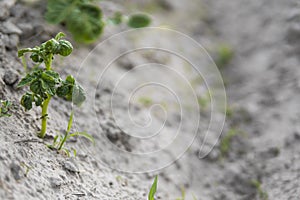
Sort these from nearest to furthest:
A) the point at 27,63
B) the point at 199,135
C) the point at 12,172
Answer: the point at 12,172 < the point at 27,63 < the point at 199,135

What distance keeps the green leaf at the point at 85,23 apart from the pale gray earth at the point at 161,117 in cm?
13

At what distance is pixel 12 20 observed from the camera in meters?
2.94

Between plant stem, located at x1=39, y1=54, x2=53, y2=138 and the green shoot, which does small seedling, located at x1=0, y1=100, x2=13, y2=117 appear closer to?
plant stem, located at x1=39, y1=54, x2=53, y2=138

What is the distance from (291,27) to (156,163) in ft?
6.80

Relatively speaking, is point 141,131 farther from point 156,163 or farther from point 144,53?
point 144,53

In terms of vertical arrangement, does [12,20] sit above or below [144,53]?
below

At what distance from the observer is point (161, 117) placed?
327cm

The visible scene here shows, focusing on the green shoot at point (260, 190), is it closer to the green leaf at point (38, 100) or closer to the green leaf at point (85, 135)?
the green leaf at point (85, 135)

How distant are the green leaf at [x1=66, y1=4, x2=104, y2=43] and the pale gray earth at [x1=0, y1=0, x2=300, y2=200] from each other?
0.13 metres

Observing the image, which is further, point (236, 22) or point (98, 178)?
point (236, 22)

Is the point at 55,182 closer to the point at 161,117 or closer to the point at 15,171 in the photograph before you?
the point at 15,171

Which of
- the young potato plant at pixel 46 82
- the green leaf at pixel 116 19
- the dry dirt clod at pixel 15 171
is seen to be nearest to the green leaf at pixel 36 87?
the young potato plant at pixel 46 82

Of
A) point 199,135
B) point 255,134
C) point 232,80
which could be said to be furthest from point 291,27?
point 199,135

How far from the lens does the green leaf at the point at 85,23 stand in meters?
3.08
